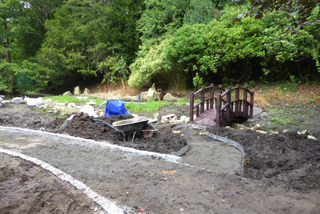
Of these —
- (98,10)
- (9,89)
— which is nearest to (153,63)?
(98,10)

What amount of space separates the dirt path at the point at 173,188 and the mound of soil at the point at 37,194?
35cm

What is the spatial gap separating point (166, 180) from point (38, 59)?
2248 cm

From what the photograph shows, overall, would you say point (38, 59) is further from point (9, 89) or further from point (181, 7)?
point (181, 7)

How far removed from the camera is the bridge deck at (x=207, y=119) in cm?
825

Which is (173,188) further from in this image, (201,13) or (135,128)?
(201,13)

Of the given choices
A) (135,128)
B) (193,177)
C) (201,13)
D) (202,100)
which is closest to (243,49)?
(202,100)

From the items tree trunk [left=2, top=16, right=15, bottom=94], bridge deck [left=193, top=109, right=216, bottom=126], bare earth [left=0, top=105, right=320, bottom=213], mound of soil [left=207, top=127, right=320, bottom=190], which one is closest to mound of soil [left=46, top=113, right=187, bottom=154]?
bare earth [left=0, top=105, right=320, bottom=213]

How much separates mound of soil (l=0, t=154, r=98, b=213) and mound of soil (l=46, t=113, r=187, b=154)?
7.85ft

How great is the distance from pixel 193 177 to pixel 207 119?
506cm

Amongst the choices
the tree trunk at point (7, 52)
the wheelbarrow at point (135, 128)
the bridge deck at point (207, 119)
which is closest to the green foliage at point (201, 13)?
the bridge deck at point (207, 119)

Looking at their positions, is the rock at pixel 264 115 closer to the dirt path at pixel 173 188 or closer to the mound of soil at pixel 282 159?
the mound of soil at pixel 282 159

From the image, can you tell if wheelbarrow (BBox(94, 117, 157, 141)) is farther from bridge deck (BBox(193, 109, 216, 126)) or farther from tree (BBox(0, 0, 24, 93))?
tree (BBox(0, 0, 24, 93))

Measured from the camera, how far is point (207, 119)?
8453mm

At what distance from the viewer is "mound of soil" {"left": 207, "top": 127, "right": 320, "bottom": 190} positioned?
374 centimetres
